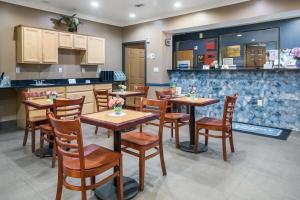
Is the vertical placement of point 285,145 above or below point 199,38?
below

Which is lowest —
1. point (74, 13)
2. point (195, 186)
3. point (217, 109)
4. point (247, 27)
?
point (195, 186)

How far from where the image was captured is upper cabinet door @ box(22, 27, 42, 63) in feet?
16.5

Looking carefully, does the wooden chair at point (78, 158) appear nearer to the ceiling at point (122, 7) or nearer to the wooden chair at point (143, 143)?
the wooden chair at point (143, 143)


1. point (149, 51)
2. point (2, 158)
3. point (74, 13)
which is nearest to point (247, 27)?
point (149, 51)

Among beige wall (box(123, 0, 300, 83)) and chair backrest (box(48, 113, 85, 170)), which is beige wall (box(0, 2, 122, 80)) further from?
chair backrest (box(48, 113, 85, 170))

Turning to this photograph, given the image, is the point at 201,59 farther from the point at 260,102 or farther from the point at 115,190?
the point at 115,190

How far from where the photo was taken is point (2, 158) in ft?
10.7

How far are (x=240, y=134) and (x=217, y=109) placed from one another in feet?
4.61

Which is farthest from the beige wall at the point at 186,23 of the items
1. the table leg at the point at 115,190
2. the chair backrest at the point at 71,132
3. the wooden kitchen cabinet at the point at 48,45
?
the chair backrest at the point at 71,132

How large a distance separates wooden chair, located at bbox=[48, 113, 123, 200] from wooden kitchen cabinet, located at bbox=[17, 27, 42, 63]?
385 cm

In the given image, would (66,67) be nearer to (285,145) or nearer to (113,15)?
(113,15)

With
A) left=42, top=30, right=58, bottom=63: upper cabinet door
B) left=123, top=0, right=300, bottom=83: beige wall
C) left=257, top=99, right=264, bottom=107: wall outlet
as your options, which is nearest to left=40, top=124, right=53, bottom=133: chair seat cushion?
left=42, top=30, right=58, bottom=63: upper cabinet door

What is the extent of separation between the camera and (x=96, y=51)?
652 cm

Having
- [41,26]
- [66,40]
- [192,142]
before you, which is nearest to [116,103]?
[192,142]
